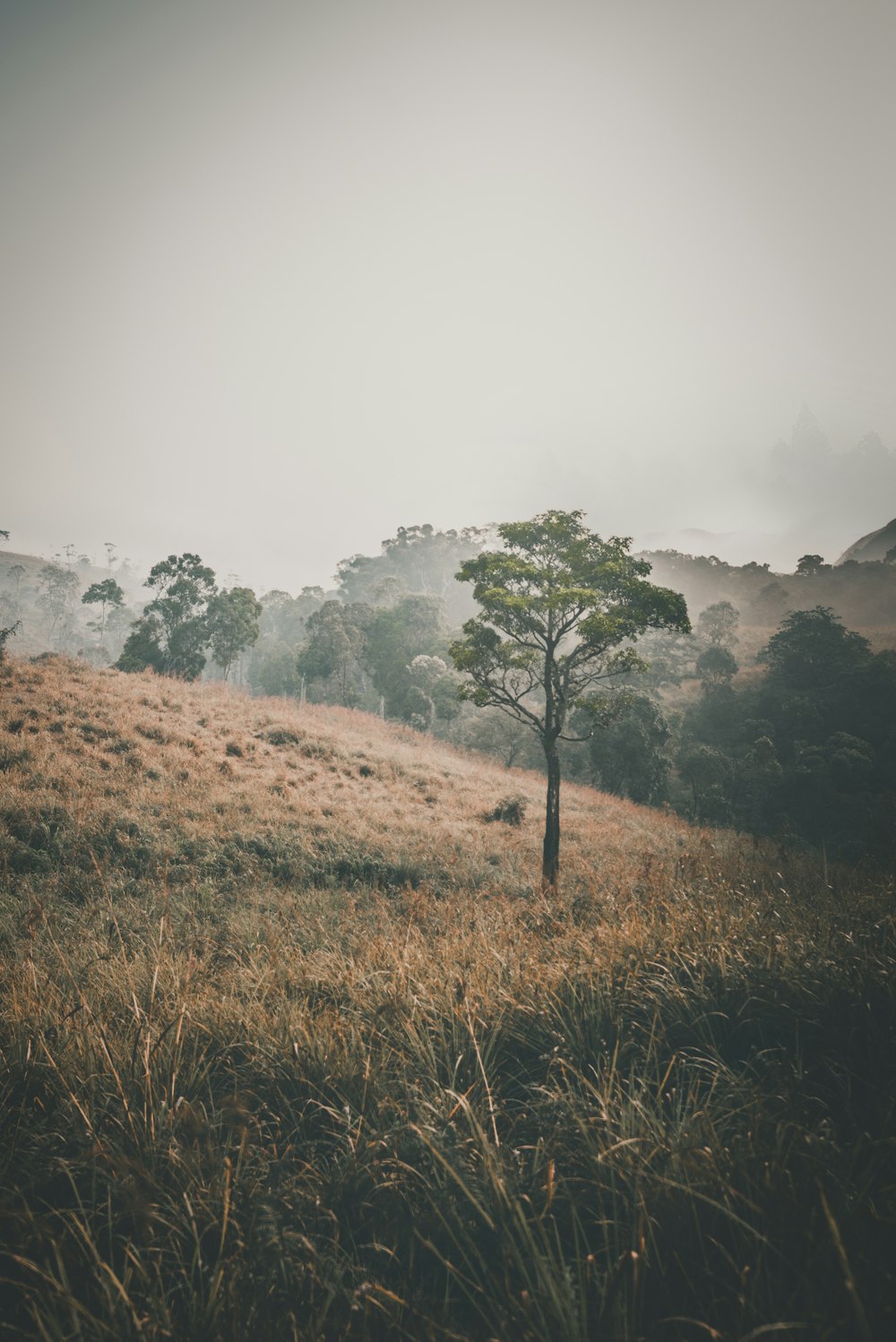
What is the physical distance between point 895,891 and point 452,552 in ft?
298

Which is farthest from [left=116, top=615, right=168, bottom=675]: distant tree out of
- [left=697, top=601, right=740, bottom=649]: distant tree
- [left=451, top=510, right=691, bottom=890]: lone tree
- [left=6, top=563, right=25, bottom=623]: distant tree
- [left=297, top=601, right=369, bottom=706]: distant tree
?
[left=6, top=563, right=25, bottom=623]: distant tree

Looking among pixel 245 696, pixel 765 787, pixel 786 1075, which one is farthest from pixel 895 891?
pixel 765 787

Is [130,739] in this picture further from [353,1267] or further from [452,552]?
[452,552]

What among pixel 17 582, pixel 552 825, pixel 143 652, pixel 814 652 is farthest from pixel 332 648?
pixel 17 582

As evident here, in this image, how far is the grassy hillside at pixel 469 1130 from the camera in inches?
52.3

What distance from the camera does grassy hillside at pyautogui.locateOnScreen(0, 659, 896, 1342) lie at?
52.3 inches

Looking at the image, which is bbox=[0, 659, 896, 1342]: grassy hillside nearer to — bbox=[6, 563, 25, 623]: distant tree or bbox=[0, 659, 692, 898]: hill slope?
bbox=[0, 659, 692, 898]: hill slope

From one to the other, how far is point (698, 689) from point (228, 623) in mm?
41604

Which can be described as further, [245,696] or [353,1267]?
[245,696]

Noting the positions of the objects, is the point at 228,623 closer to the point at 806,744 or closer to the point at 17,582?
the point at 806,744

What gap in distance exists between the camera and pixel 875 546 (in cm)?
8675

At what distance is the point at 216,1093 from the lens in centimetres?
232

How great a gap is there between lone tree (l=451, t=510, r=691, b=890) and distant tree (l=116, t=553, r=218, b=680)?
118 feet

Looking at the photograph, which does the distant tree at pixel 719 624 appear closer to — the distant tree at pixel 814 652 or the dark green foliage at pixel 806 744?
the dark green foliage at pixel 806 744
